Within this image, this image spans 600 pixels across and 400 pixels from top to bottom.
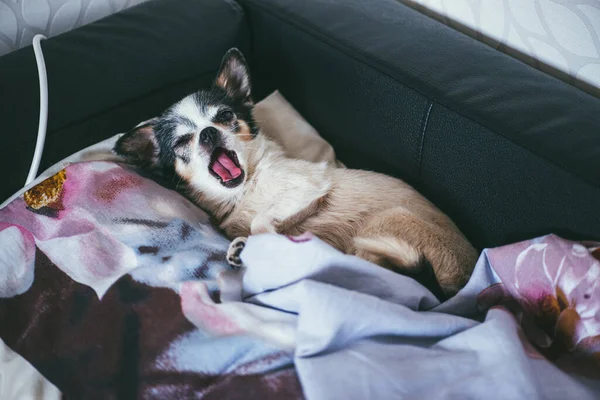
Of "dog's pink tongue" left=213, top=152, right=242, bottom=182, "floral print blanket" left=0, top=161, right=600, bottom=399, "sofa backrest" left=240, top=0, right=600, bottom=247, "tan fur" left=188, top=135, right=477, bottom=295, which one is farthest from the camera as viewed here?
"dog's pink tongue" left=213, top=152, right=242, bottom=182

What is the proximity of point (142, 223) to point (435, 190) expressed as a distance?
697 mm

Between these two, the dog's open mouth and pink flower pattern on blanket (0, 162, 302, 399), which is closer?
pink flower pattern on blanket (0, 162, 302, 399)

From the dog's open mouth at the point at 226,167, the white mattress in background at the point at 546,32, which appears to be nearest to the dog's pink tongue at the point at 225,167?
the dog's open mouth at the point at 226,167

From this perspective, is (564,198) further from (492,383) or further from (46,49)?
(46,49)

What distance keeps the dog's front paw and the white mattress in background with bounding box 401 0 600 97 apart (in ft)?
2.90

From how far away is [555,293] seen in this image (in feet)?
2.89

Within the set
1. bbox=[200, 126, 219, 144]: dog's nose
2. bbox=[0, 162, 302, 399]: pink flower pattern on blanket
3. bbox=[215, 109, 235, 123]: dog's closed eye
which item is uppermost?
bbox=[215, 109, 235, 123]: dog's closed eye

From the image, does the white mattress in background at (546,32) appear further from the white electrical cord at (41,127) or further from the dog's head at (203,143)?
the white electrical cord at (41,127)

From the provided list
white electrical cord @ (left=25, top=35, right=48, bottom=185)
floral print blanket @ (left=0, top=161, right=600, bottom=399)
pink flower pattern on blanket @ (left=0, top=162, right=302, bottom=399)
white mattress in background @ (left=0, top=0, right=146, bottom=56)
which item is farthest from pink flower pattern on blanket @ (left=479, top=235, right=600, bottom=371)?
white mattress in background @ (left=0, top=0, right=146, bottom=56)

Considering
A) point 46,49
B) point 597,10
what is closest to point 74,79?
point 46,49

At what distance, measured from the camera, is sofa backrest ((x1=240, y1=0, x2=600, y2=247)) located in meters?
0.98

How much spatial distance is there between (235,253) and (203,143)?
1.32 feet

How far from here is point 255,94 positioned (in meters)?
1.68

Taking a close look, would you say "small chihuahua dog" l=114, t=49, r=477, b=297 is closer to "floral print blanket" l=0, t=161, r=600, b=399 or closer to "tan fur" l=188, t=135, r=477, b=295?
"tan fur" l=188, t=135, r=477, b=295
